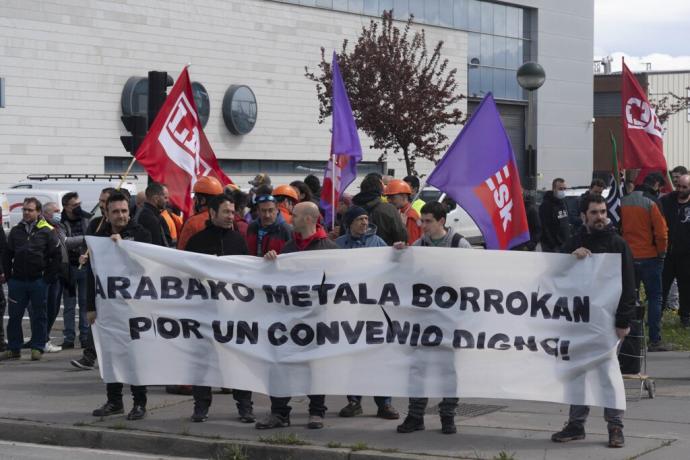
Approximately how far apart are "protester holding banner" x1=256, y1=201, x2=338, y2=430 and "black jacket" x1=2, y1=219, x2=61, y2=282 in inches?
179

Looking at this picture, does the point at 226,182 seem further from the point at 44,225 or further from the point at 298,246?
the point at 298,246

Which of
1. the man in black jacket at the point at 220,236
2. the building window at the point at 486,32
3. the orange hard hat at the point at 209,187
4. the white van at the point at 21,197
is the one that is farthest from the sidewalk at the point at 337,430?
the building window at the point at 486,32

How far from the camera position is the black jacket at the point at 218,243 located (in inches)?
386

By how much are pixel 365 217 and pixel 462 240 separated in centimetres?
90

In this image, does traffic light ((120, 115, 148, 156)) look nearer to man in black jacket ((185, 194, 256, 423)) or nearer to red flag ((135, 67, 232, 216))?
red flag ((135, 67, 232, 216))

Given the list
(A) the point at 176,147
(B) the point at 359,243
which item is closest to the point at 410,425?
(B) the point at 359,243

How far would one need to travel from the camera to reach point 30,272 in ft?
43.2

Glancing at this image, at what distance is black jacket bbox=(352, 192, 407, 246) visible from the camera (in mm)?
11422

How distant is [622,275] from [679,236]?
5.74m

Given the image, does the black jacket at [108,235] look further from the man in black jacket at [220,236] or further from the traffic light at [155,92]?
the traffic light at [155,92]

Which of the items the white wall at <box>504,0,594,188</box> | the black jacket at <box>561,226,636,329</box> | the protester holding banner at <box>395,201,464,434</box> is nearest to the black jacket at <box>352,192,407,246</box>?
the protester holding banner at <box>395,201,464,434</box>

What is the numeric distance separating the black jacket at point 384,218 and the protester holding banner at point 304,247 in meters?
1.77

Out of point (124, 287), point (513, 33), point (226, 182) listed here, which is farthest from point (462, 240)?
point (513, 33)

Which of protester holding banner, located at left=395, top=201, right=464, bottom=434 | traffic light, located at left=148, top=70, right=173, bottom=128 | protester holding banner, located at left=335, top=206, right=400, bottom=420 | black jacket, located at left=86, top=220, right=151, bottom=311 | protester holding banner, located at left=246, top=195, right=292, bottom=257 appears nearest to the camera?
protester holding banner, located at left=395, top=201, right=464, bottom=434
